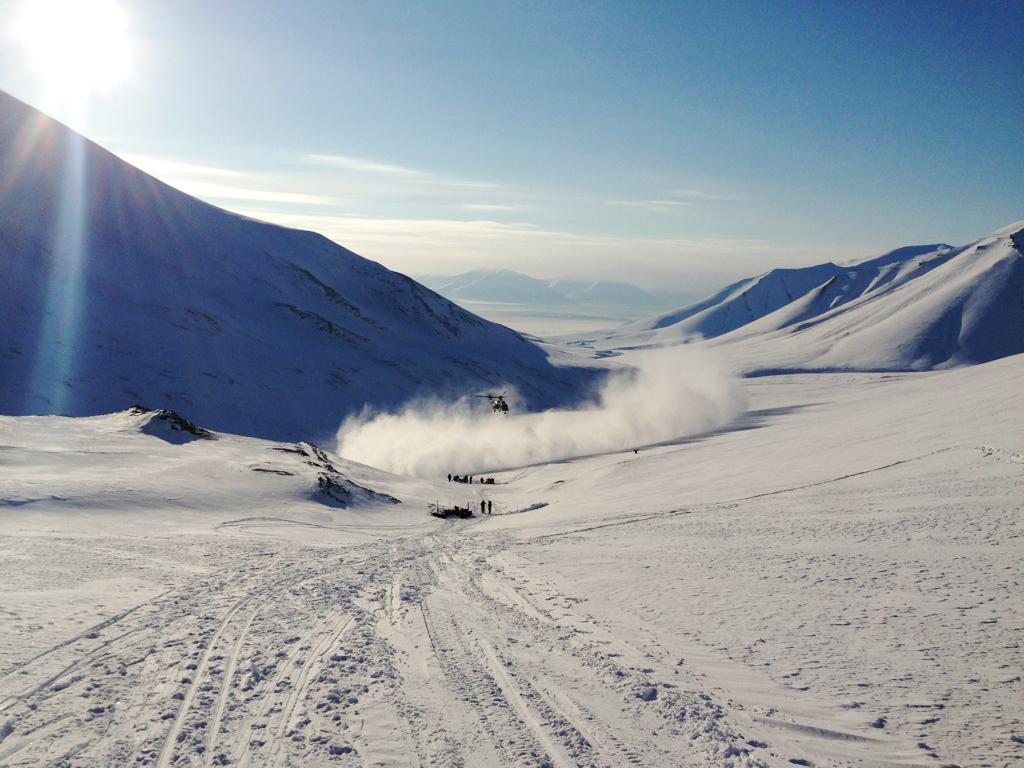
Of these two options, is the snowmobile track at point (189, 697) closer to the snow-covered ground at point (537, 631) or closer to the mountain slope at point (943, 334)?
the snow-covered ground at point (537, 631)

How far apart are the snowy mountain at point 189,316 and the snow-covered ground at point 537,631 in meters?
61.9

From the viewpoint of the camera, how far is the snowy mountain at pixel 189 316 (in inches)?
3036

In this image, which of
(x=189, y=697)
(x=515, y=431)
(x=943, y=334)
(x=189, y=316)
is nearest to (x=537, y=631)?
(x=189, y=697)

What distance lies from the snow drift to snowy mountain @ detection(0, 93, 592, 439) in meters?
8.96

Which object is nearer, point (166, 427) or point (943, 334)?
point (166, 427)

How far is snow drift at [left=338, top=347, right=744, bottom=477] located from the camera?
7556 cm

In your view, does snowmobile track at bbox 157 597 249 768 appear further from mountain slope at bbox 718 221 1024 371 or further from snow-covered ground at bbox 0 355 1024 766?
mountain slope at bbox 718 221 1024 371

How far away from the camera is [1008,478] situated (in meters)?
18.7

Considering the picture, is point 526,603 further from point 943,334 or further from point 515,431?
point 943,334

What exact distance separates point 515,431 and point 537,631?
81.4 meters

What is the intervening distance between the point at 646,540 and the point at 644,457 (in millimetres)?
31363

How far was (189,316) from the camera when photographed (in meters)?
96.3

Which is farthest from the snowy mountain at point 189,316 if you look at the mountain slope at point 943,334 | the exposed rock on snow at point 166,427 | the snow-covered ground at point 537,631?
the mountain slope at point 943,334

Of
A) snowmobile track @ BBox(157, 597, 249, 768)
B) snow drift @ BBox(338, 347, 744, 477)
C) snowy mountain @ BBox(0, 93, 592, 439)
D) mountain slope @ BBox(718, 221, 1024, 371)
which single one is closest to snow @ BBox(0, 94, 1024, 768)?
snowmobile track @ BBox(157, 597, 249, 768)
